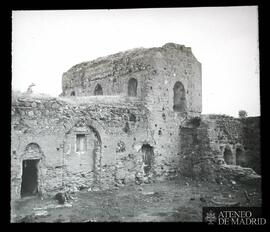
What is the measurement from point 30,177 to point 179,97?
9844 millimetres

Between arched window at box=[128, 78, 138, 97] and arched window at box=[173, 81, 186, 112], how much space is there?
8.08 ft

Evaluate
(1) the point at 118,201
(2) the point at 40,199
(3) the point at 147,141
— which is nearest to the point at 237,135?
(3) the point at 147,141

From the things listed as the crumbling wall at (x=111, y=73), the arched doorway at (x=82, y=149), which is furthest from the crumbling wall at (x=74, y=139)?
the crumbling wall at (x=111, y=73)

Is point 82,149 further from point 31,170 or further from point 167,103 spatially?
point 167,103

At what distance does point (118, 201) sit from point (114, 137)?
3.74m

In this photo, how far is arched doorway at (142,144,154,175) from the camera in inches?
653

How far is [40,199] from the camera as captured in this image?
41.1 feet

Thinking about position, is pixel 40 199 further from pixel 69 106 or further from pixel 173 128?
pixel 173 128

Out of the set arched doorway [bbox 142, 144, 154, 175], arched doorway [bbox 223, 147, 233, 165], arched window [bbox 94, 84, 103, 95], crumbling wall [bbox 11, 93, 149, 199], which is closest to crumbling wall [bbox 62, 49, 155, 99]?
arched window [bbox 94, 84, 103, 95]

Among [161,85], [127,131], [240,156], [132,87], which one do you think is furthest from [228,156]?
[132,87]

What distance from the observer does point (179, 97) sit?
18781mm

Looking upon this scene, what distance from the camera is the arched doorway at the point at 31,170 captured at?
41.8ft

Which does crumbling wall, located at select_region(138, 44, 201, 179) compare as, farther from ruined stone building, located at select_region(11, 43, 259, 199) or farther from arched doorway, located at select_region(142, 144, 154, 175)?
arched doorway, located at select_region(142, 144, 154, 175)

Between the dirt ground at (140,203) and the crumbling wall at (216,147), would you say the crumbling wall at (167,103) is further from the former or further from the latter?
the dirt ground at (140,203)
